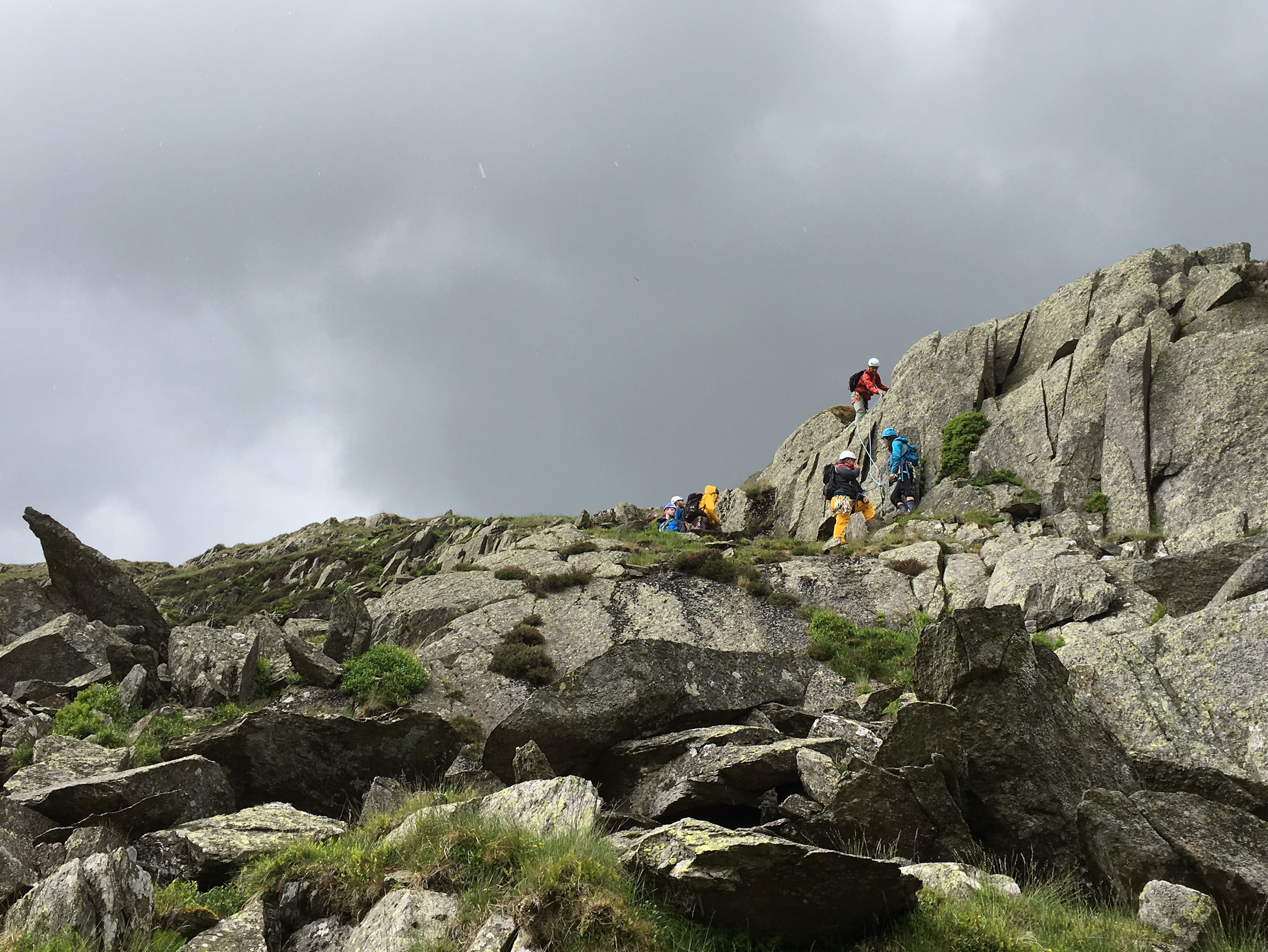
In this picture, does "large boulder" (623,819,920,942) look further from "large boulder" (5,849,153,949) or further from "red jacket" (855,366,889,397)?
"red jacket" (855,366,889,397)

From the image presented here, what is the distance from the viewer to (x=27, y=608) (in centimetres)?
2058

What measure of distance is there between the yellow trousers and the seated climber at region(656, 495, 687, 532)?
27.1 feet

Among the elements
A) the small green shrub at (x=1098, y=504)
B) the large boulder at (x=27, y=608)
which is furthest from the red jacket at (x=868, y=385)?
the large boulder at (x=27, y=608)

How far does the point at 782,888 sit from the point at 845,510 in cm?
2949

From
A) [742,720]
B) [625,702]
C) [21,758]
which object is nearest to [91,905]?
[625,702]

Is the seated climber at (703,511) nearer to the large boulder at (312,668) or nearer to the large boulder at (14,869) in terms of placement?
the large boulder at (312,668)

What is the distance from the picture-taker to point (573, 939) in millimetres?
6035

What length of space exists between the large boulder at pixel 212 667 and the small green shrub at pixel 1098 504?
28.1 meters

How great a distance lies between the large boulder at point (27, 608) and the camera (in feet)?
66.1

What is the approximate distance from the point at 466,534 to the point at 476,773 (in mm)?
46786

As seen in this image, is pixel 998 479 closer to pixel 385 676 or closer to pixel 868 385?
pixel 868 385

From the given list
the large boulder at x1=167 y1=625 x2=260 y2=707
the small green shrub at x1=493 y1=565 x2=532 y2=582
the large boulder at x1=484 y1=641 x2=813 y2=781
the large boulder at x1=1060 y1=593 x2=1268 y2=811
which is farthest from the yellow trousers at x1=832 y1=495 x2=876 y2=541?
the large boulder at x1=167 y1=625 x2=260 y2=707

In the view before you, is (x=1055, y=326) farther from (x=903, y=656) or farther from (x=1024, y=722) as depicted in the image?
(x=1024, y=722)

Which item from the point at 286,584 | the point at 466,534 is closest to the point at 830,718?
the point at 466,534
